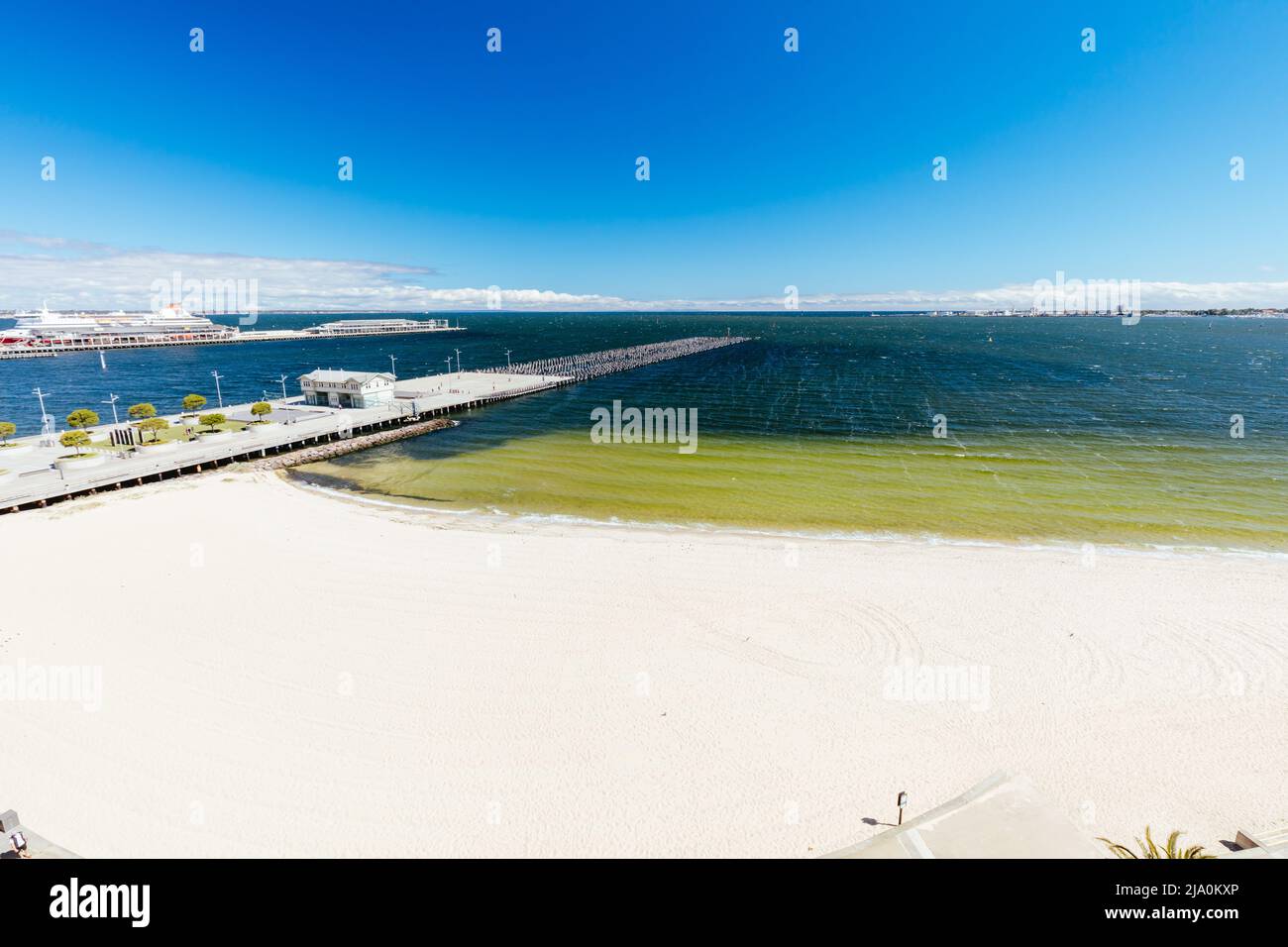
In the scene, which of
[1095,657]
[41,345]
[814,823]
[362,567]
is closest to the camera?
[814,823]

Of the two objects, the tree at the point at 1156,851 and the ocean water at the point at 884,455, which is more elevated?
the ocean water at the point at 884,455

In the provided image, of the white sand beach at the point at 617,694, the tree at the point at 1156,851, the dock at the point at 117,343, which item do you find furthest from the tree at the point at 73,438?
the dock at the point at 117,343

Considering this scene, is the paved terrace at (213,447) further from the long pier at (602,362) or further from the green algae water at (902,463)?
the long pier at (602,362)

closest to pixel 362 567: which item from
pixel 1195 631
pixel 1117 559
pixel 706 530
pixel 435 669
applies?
pixel 435 669

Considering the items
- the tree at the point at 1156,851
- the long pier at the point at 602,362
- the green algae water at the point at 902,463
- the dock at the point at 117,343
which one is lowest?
the tree at the point at 1156,851

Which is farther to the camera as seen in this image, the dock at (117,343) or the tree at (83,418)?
the dock at (117,343)

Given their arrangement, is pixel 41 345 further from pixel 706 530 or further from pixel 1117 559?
pixel 1117 559

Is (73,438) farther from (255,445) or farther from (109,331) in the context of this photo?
(109,331)
